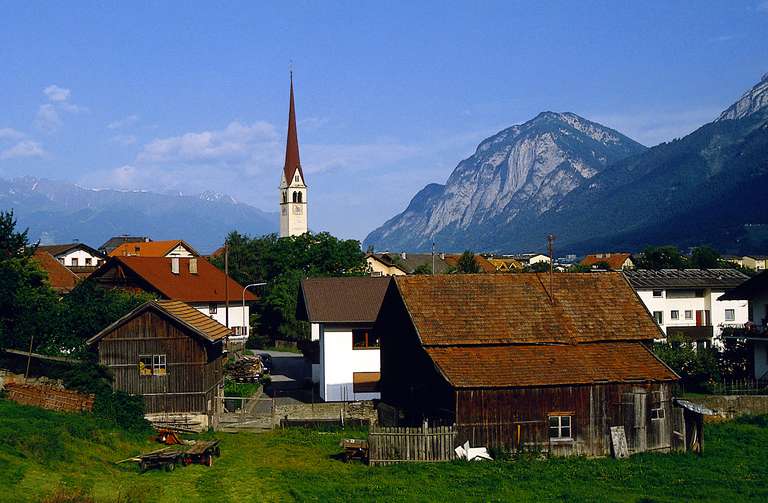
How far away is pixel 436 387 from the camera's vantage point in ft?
108

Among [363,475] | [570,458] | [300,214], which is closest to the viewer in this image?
[363,475]

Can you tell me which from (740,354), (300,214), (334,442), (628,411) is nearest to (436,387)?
(334,442)

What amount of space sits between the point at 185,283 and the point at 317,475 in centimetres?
4033

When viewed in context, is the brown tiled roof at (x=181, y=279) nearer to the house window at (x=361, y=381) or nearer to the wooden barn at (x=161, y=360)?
the house window at (x=361, y=381)

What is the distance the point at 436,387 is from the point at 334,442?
468 cm

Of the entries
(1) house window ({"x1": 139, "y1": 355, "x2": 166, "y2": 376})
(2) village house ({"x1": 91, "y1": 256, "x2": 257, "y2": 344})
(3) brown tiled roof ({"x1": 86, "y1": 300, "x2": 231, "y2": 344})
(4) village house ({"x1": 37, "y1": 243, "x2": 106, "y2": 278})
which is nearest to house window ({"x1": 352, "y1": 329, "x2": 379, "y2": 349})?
(3) brown tiled roof ({"x1": 86, "y1": 300, "x2": 231, "y2": 344})

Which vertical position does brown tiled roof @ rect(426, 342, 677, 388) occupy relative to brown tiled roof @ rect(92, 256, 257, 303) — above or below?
below

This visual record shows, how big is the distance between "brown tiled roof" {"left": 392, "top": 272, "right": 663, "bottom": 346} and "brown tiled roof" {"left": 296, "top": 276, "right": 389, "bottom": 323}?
32.2 ft

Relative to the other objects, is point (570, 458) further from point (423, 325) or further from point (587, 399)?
point (423, 325)

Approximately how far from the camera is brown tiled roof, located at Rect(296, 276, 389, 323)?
4562cm

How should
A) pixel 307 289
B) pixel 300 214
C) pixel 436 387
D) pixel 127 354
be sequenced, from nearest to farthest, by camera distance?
pixel 436 387
pixel 127 354
pixel 307 289
pixel 300 214

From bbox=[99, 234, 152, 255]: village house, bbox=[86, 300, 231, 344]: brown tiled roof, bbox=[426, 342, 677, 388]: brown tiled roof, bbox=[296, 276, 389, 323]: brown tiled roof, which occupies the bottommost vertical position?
bbox=[426, 342, 677, 388]: brown tiled roof

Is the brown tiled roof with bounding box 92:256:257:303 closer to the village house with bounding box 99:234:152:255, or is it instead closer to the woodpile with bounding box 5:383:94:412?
the woodpile with bounding box 5:383:94:412

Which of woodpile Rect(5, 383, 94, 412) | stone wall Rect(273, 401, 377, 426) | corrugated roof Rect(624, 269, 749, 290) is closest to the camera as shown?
woodpile Rect(5, 383, 94, 412)
